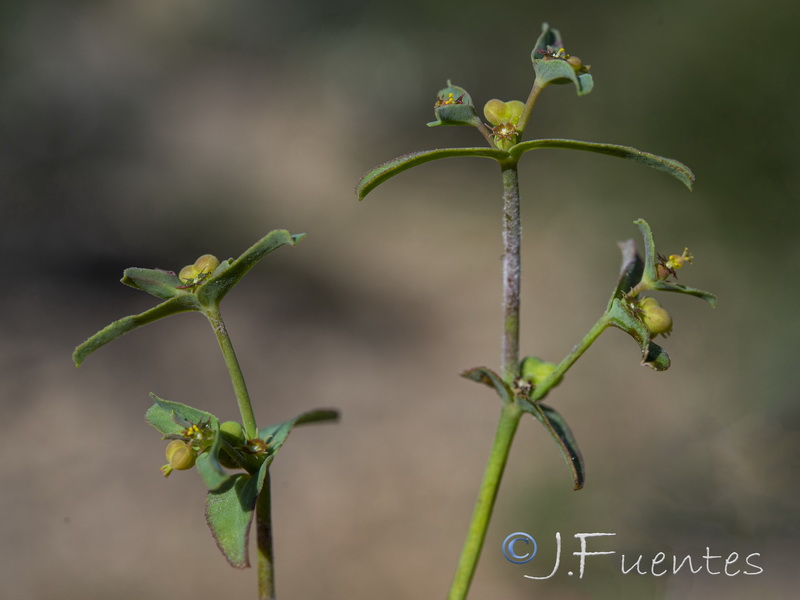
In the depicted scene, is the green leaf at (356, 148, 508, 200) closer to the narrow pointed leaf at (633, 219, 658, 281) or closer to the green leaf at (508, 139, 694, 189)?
the green leaf at (508, 139, 694, 189)

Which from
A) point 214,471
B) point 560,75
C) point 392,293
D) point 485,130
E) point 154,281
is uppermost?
point 560,75

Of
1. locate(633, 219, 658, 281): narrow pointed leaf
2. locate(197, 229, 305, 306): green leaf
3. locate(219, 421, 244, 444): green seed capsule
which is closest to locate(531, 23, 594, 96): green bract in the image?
locate(633, 219, 658, 281): narrow pointed leaf

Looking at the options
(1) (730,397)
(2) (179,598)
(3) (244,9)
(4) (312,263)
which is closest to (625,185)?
(1) (730,397)

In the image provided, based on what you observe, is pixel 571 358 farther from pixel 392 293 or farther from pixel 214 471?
pixel 392 293

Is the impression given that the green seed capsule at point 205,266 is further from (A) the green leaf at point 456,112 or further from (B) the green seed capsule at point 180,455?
(A) the green leaf at point 456,112

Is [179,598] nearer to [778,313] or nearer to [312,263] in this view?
[312,263]

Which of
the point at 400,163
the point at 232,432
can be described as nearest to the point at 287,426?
the point at 232,432
